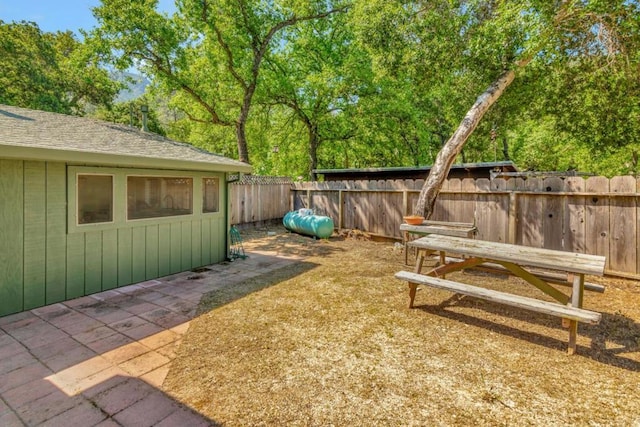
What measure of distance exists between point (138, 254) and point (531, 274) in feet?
18.4

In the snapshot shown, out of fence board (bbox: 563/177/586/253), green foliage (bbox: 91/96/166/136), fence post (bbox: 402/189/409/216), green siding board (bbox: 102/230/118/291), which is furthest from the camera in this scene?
green foliage (bbox: 91/96/166/136)

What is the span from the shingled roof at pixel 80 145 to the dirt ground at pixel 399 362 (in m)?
2.31

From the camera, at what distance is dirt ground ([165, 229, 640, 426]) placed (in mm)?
2162

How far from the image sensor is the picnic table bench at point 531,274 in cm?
286

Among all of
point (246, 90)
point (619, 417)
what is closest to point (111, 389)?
point (619, 417)

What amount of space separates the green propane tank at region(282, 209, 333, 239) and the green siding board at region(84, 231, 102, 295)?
5282mm

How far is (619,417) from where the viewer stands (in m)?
2.09

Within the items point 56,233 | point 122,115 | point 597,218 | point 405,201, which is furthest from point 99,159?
point 122,115

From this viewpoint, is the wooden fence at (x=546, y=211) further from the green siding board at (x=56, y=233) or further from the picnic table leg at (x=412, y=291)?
the green siding board at (x=56, y=233)

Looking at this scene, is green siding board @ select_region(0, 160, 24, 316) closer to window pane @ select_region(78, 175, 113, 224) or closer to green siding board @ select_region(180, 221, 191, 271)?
window pane @ select_region(78, 175, 113, 224)

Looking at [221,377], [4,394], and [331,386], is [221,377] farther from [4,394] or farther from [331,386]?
[4,394]

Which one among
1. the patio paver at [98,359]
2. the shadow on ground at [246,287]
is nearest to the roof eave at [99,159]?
the patio paver at [98,359]

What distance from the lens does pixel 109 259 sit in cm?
462

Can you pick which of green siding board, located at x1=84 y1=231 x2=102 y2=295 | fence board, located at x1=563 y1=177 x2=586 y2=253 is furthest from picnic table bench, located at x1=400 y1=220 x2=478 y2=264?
green siding board, located at x1=84 y1=231 x2=102 y2=295
